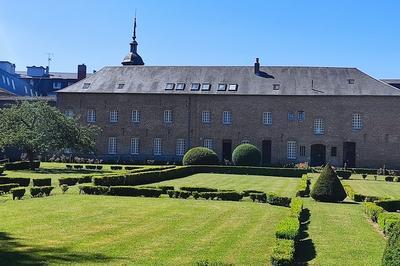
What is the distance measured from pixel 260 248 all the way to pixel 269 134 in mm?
36613

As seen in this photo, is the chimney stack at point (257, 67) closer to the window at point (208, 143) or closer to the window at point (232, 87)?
the window at point (232, 87)

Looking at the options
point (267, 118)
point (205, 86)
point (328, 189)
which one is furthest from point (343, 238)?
point (205, 86)

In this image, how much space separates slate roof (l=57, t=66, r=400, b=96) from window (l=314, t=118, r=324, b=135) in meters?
2.26

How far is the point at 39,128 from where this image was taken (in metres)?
35.0

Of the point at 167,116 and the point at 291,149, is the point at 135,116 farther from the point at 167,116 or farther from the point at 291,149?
the point at 291,149

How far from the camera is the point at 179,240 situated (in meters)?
11.0

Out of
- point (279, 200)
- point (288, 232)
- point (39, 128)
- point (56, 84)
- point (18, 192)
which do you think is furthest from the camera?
point (56, 84)

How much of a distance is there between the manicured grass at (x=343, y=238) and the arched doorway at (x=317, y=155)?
28.0 metres

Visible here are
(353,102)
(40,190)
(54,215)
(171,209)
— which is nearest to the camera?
(54,215)

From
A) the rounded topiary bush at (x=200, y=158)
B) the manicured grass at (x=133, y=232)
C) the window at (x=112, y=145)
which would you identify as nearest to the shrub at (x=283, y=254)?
the manicured grass at (x=133, y=232)

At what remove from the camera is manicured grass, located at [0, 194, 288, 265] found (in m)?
9.41

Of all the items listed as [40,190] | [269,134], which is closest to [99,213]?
[40,190]

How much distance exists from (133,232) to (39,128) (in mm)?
24859

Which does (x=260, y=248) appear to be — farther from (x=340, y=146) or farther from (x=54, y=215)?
(x=340, y=146)
